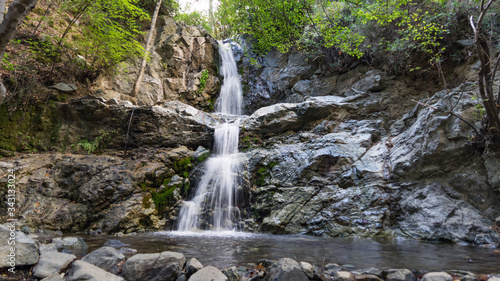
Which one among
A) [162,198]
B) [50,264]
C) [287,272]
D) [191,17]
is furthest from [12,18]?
[191,17]

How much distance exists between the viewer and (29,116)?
830 centimetres

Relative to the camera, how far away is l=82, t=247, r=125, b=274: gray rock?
311 cm

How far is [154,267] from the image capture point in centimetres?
300

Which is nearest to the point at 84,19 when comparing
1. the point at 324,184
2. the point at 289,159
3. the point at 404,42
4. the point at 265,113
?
the point at 265,113

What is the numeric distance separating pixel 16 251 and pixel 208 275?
241cm

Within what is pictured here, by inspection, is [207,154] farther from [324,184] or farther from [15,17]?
[15,17]

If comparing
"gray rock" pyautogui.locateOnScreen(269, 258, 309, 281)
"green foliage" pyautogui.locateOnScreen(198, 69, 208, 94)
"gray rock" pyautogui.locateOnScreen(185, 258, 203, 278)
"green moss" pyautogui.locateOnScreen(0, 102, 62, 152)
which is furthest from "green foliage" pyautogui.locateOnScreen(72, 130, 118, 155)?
"gray rock" pyautogui.locateOnScreen(269, 258, 309, 281)

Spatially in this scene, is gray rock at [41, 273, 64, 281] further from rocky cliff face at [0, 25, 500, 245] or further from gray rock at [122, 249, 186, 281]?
rocky cliff face at [0, 25, 500, 245]

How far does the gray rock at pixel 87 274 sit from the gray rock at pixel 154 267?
0.17m

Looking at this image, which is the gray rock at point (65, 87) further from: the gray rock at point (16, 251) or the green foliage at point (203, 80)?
the gray rock at point (16, 251)

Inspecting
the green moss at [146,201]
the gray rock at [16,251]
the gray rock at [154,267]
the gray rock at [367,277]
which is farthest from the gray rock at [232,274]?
the green moss at [146,201]

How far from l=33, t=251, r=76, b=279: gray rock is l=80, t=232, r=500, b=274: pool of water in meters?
1.20

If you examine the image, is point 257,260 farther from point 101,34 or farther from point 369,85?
point 101,34

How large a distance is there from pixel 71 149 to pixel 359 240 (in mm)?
9502
